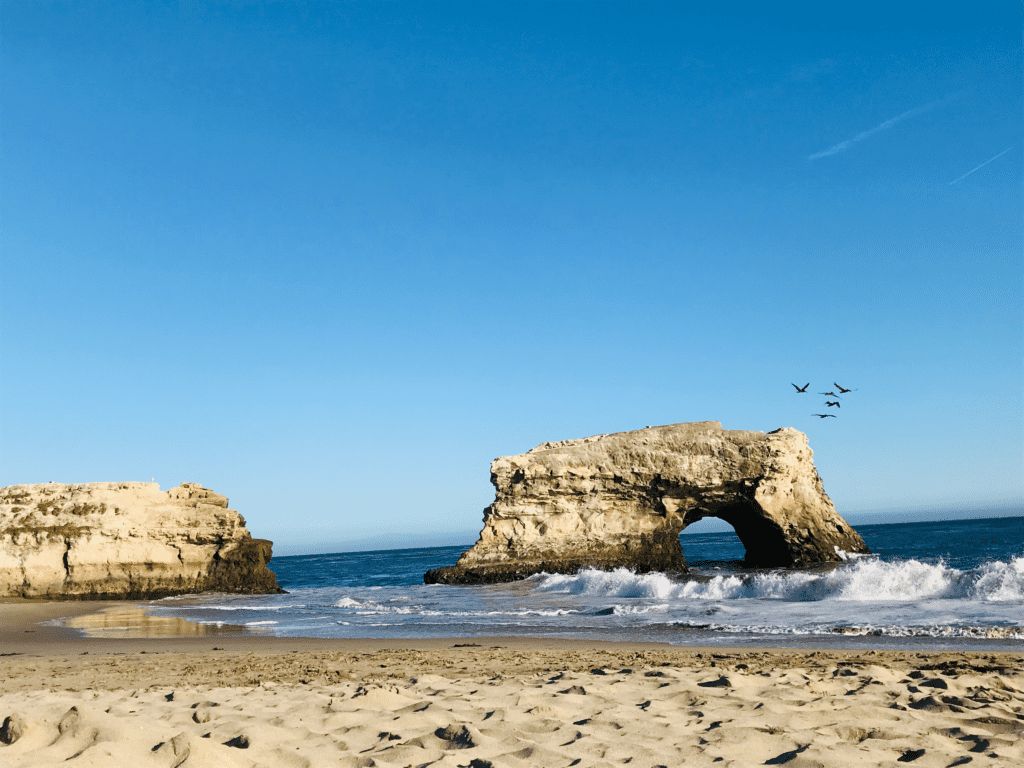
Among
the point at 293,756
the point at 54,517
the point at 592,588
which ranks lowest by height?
the point at 592,588

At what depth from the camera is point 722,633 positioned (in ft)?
35.3

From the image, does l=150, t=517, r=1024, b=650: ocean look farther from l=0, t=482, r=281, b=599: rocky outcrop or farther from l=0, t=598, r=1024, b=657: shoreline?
l=0, t=482, r=281, b=599: rocky outcrop

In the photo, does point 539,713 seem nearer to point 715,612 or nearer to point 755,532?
point 715,612

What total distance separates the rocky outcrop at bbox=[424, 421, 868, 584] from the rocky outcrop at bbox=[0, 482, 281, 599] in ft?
31.7

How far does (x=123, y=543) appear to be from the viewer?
82.1 feet

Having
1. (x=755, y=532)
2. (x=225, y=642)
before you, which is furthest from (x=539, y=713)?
(x=755, y=532)

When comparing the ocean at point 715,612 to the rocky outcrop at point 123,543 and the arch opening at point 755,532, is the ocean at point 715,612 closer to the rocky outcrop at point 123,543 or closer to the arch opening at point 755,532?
the rocky outcrop at point 123,543

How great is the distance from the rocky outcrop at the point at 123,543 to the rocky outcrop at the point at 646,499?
965cm

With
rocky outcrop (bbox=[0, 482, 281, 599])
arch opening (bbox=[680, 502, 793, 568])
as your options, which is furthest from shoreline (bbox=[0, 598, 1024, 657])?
arch opening (bbox=[680, 502, 793, 568])

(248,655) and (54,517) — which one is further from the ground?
(54,517)

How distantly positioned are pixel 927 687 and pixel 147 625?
15477 millimetres

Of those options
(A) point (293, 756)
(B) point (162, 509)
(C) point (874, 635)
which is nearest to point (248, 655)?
(A) point (293, 756)

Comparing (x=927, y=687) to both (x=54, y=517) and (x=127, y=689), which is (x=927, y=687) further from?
(x=54, y=517)

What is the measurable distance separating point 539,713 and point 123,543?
81.7 ft
